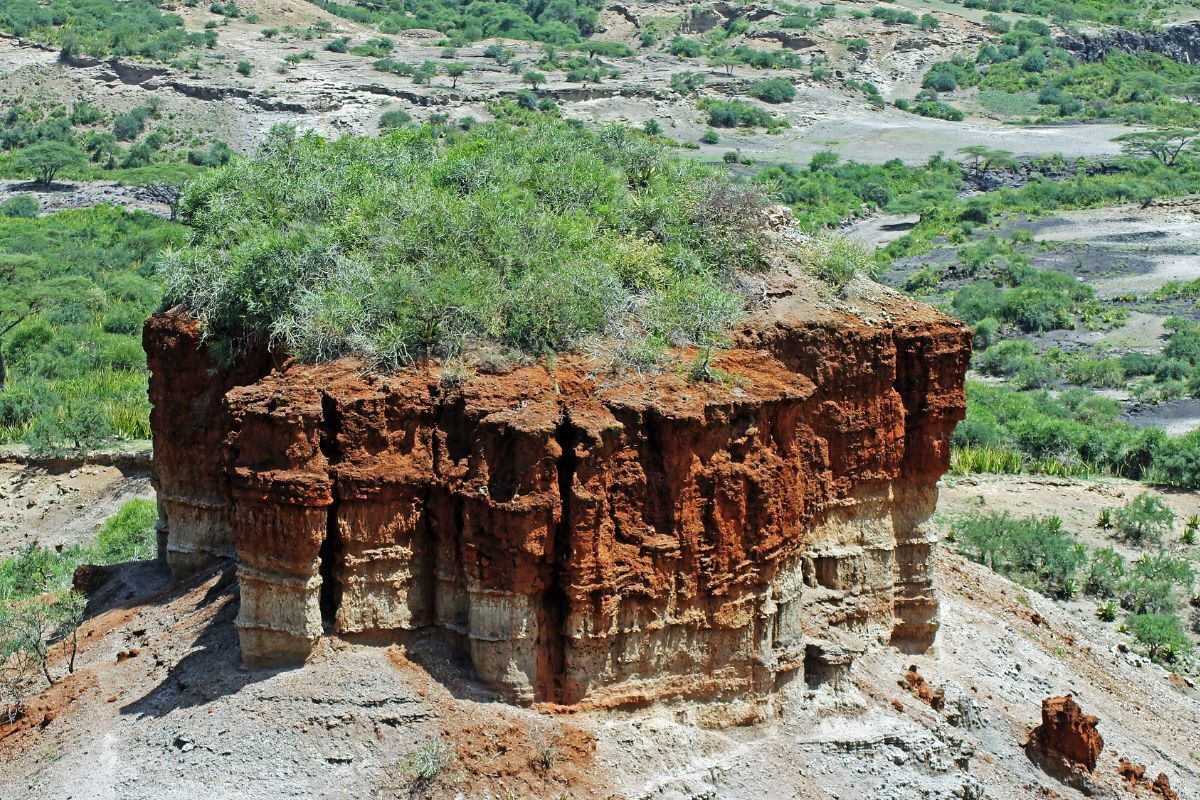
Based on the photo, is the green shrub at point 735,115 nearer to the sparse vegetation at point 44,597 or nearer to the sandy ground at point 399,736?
→ the sparse vegetation at point 44,597

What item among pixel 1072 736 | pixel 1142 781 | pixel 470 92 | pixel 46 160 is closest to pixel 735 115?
pixel 470 92

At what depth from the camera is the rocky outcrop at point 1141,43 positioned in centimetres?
11412

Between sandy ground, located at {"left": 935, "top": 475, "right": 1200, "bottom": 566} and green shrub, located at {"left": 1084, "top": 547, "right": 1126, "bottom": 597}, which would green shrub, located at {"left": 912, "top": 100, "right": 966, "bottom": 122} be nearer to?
sandy ground, located at {"left": 935, "top": 475, "right": 1200, "bottom": 566}

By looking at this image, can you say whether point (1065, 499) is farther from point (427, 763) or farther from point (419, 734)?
point (427, 763)

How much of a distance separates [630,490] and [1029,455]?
87.2 feet

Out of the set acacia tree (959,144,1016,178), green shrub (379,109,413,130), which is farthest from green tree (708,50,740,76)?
green shrub (379,109,413,130)

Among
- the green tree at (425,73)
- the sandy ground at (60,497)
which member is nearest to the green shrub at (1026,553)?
the sandy ground at (60,497)

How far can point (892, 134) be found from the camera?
92.5m

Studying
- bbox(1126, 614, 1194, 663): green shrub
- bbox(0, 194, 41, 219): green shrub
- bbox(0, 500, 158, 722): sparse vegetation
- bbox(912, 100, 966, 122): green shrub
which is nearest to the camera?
bbox(0, 500, 158, 722): sparse vegetation

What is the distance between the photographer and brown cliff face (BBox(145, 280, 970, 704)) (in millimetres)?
13422

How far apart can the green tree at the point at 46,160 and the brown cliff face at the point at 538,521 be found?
5922 centimetres

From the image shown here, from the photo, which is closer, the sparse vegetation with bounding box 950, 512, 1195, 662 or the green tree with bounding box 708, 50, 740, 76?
the sparse vegetation with bounding box 950, 512, 1195, 662

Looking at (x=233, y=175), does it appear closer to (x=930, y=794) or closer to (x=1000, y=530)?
(x=930, y=794)

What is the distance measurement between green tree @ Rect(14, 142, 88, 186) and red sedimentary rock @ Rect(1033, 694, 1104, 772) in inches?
2438
